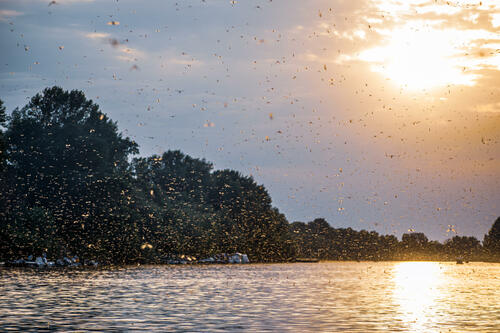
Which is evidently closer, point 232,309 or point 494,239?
point 232,309

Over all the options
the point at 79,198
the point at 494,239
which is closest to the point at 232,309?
the point at 79,198

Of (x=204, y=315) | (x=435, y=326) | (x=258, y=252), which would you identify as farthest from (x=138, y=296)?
(x=258, y=252)

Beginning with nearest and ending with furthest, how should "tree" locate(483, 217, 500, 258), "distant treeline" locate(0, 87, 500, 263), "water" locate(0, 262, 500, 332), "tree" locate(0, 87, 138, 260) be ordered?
"water" locate(0, 262, 500, 332), "distant treeline" locate(0, 87, 500, 263), "tree" locate(0, 87, 138, 260), "tree" locate(483, 217, 500, 258)

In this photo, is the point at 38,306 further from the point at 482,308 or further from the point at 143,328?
the point at 482,308

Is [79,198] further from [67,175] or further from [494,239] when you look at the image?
[494,239]

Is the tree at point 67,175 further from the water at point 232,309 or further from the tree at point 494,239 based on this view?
the tree at point 494,239

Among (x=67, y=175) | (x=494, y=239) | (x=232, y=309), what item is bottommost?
(x=232, y=309)

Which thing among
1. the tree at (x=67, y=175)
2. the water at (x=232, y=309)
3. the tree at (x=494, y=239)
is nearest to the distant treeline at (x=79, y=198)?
the tree at (x=67, y=175)

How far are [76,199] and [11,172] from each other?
1244cm

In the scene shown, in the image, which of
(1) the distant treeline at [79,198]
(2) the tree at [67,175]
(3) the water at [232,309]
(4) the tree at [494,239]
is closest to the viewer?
(3) the water at [232,309]

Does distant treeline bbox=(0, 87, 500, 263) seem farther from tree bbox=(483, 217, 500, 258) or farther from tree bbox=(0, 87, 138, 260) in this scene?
tree bbox=(483, 217, 500, 258)

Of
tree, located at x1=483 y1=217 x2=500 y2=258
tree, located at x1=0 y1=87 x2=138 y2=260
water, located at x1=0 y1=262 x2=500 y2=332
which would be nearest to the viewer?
water, located at x1=0 y1=262 x2=500 y2=332

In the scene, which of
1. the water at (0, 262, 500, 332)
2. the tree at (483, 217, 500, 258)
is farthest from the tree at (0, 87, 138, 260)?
the tree at (483, 217, 500, 258)

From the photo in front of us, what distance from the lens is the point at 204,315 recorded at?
97.1 feet
